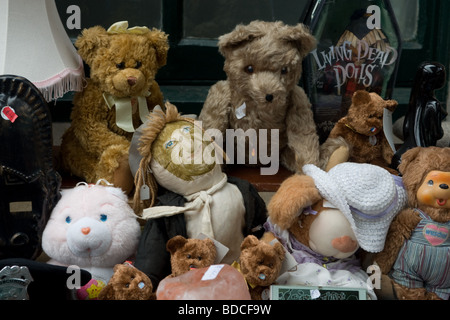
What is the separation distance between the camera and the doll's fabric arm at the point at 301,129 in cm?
164

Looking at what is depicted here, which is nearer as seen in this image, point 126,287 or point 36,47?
point 126,287

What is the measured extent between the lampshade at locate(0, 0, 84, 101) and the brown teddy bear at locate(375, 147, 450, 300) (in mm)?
943

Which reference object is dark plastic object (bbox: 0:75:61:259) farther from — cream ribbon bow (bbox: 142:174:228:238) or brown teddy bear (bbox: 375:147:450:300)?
brown teddy bear (bbox: 375:147:450:300)

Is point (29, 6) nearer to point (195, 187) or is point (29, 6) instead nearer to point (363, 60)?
point (195, 187)

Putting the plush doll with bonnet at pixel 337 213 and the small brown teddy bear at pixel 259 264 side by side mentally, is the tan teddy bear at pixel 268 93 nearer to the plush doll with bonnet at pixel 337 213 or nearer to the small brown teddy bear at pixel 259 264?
the plush doll with bonnet at pixel 337 213

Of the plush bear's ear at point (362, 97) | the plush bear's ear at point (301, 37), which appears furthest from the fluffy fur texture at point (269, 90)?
the plush bear's ear at point (362, 97)

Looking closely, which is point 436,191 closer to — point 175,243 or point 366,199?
point 366,199

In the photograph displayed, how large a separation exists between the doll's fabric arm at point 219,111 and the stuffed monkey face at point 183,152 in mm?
222

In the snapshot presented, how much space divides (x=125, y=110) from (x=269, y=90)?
0.41 meters

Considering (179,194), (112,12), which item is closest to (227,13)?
(112,12)

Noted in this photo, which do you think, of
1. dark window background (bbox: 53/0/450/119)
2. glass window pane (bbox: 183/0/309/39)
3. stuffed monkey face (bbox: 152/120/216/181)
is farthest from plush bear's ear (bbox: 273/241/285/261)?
glass window pane (bbox: 183/0/309/39)

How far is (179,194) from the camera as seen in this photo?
4.75 feet

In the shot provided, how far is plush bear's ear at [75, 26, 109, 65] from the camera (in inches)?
62.4
